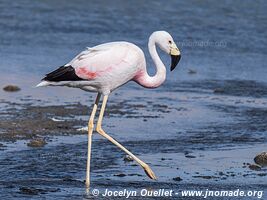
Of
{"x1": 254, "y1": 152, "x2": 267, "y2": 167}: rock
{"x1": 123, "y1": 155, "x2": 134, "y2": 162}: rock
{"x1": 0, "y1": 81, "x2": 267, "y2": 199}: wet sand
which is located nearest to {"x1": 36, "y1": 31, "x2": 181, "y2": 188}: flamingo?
{"x1": 123, "y1": 155, "x2": 134, "y2": 162}: rock

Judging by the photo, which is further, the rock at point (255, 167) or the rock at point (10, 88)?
the rock at point (10, 88)

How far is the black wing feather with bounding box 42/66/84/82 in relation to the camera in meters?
9.03

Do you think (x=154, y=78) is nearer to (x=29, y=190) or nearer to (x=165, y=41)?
(x=165, y=41)

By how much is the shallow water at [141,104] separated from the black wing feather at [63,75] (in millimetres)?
846

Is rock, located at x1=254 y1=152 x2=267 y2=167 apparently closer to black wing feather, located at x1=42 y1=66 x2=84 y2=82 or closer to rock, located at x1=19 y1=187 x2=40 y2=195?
black wing feather, located at x1=42 y1=66 x2=84 y2=82

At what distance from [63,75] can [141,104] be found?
3.41 metres

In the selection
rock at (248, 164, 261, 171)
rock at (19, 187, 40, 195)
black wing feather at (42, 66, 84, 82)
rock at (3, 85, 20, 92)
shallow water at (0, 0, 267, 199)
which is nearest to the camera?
rock at (19, 187, 40, 195)

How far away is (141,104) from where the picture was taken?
12375mm

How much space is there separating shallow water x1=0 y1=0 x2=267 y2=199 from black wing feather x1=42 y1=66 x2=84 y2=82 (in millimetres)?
846

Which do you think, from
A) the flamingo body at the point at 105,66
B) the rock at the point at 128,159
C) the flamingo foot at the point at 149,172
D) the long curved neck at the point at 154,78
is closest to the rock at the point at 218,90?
the long curved neck at the point at 154,78

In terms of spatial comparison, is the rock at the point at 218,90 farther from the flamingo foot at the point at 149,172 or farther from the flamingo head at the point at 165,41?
the flamingo foot at the point at 149,172

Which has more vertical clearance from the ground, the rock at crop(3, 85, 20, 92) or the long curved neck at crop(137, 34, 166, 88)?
the long curved neck at crop(137, 34, 166, 88)

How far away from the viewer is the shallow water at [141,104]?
8867mm

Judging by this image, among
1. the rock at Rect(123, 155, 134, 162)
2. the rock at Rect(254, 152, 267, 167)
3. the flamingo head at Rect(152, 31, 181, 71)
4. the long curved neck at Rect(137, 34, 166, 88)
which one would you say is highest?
the flamingo head at Rect(152, 31, 181, 71)
